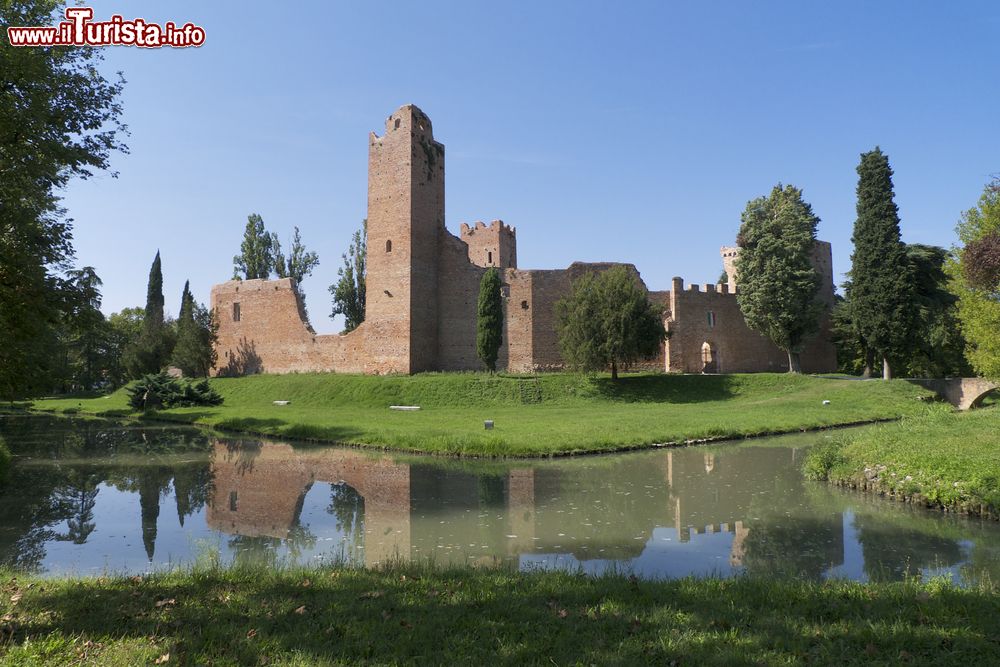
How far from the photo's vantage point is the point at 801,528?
317 inches

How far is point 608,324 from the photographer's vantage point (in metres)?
26.4

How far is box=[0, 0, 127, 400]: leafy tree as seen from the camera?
31.1 ft

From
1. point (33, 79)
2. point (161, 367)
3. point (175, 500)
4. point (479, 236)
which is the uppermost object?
point (479, 236)

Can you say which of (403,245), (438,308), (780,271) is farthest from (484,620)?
(780,271)

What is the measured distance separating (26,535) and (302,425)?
10861 mm

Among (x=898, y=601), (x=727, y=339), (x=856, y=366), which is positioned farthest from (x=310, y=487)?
(x=856, y=366)

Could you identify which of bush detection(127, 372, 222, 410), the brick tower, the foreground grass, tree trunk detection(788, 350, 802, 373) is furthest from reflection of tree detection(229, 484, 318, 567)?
tree trunk detection(788, 350, 802, 373)

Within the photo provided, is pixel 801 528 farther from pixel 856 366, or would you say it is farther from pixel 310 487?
pixel 856 366

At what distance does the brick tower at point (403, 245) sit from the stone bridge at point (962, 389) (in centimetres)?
2058

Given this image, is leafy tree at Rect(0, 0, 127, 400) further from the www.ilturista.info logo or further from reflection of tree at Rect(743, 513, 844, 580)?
reflection of tree at Rect(743, 513, 844, 580)

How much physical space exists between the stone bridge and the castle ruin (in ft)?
29.3

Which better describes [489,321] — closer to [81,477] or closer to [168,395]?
[168,395]

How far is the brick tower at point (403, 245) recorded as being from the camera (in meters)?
29.5

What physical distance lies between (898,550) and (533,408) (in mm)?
17613
